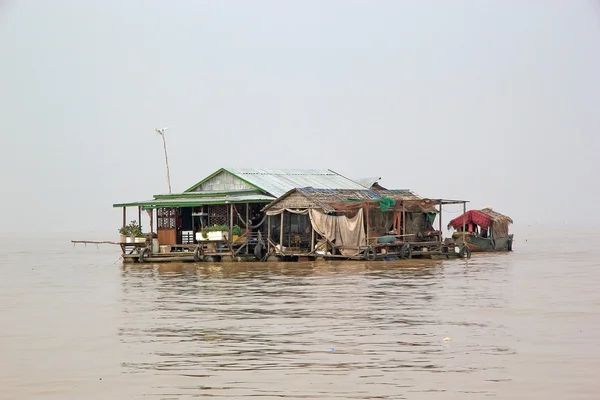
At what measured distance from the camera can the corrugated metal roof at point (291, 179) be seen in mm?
36000

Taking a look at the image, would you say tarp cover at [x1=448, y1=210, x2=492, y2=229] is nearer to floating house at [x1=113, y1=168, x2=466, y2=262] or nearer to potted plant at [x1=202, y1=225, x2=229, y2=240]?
floating house at [x1=113, y1=168, x2=466, y2=262]

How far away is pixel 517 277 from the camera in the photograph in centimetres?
2642

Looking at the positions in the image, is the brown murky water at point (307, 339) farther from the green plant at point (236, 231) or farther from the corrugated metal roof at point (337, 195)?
the green plant at point (236, 231)

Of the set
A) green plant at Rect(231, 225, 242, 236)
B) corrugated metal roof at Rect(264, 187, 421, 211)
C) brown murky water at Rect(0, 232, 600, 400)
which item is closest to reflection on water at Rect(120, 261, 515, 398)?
brown murky water at Rect(0, 232, 600, 400)

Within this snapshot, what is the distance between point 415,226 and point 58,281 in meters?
14.1

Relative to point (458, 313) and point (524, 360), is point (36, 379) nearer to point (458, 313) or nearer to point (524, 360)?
point (524, 360)

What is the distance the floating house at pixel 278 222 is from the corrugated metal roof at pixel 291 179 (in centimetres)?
7

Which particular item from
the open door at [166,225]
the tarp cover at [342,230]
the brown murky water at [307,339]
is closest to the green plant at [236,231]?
the tarp cover at [342,230]

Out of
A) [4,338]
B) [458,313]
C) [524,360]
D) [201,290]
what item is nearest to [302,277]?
[201,290]

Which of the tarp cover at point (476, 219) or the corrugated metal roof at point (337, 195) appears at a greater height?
the corrugated metal roof at point (337, 195)

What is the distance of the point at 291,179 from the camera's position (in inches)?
1527

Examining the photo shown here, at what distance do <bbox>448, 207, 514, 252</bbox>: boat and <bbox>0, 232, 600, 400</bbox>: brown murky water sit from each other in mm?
14983

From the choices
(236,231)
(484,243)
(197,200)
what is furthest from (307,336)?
(484,243)

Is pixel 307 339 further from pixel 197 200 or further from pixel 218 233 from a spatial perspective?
pixel 197 200
